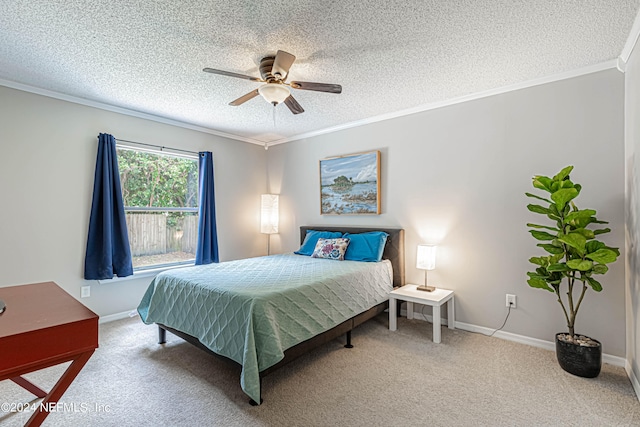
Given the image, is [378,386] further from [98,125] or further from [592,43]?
[98,125]

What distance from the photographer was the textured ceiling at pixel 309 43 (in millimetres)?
1830

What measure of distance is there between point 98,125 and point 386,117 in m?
3.41

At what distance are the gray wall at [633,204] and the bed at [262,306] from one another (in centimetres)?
195

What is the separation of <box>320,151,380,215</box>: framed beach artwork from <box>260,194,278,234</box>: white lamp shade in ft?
3.23

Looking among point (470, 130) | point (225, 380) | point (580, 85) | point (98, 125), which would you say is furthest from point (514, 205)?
point (98, 125)

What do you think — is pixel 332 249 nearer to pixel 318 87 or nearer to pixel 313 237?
pixel 313 237

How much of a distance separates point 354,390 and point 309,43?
8.33 ft

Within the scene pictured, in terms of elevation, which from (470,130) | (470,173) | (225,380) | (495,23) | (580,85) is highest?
(495,23)

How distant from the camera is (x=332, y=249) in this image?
3.67 meters

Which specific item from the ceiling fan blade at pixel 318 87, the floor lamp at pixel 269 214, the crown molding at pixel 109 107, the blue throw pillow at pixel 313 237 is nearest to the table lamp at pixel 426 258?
the blue throw pillow at pixel 313 237

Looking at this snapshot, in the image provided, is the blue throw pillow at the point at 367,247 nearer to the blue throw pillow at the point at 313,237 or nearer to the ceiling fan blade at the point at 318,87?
the blue throw pillow at the point at 313,237

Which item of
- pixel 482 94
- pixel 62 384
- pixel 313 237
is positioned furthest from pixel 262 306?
pixel 482 94

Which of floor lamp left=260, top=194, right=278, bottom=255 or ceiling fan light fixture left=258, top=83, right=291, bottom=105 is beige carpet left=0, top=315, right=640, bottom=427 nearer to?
ceiling fan light fixture left=258, top=83, right=291, bottom=105

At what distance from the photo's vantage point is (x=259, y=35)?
82.0 inches
